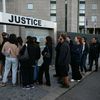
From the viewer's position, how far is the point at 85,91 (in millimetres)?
11375

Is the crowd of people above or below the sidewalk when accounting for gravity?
above

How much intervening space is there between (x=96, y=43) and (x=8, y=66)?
22.8 ft

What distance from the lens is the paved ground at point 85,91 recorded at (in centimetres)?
1025

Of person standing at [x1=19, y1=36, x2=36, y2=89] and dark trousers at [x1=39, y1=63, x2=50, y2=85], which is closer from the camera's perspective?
person standing at [x1=19, y1=36, x2=36, y2=89]

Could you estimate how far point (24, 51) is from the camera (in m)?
11.1

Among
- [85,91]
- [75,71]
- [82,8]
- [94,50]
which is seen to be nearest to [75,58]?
[75,71]

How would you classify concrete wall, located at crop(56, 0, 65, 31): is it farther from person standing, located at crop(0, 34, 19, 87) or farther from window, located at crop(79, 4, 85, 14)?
person standing, located at crop(0, 34, 19, 87)

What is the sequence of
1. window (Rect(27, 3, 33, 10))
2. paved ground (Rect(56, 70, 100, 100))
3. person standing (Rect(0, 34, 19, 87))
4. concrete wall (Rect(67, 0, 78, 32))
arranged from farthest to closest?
1. window (Rect(27, 3, 33, 10))
2. concrete wall (Rect(67, 0, 78, 32))
3. person standing (Rect(0, 34, 19, 87))
4. paved ground (Rect(56, 70, 100, 100))

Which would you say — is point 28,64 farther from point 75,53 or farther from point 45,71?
point 75,53

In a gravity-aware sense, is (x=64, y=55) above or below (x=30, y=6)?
below

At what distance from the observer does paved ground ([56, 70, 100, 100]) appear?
10.2 meters

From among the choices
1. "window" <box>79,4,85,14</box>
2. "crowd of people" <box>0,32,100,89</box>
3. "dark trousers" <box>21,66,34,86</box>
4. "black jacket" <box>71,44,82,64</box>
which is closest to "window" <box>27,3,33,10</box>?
"window" <box>79,4,85,14</box>

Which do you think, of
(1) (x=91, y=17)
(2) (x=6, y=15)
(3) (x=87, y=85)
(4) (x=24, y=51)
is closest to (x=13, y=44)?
(4) (x=24, y=51)

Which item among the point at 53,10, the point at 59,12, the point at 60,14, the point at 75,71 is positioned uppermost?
the point at 53,10
